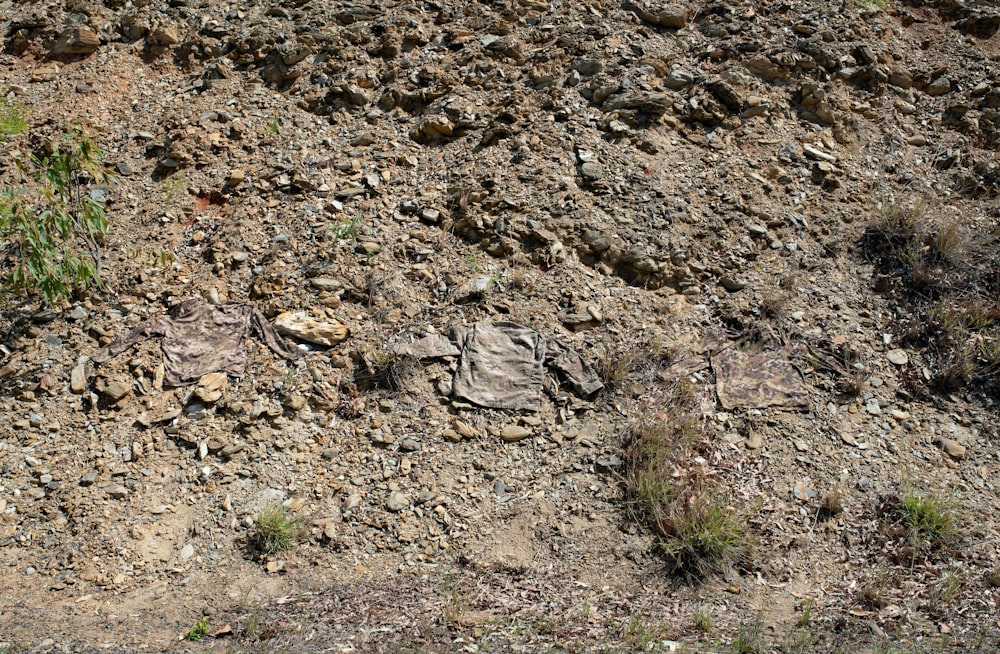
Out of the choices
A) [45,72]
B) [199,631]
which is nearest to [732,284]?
[199,631]

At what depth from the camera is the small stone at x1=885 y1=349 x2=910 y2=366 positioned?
14.5ft

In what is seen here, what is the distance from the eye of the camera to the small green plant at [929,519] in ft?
12.0

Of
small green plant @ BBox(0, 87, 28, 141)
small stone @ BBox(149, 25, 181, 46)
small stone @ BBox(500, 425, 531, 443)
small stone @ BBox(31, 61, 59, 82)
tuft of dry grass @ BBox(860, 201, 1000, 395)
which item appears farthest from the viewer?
small stone @ BBox(149, 25, 181, 46)

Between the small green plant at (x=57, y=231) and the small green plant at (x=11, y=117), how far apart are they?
0.55m

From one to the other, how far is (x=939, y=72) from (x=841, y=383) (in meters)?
3.06

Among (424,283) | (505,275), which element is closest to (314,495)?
(424,283)

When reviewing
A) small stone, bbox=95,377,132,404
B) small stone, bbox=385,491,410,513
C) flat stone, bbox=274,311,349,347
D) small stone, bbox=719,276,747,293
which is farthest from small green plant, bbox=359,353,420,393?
small stone, bbox=719,276,747,293

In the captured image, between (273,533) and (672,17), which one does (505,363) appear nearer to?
(273,533)

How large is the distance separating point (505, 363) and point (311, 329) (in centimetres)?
108

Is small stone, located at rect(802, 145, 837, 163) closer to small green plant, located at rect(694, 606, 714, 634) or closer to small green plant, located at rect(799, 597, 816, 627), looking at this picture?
small green plant, located at rect(799, 597, 816, 627)

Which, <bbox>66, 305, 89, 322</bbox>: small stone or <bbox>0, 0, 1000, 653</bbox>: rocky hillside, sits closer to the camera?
<bbox>0, 0, 1000, 653</bbox>: rocky hillside

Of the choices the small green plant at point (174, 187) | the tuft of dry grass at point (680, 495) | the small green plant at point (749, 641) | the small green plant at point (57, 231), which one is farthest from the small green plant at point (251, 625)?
the small green plant at point (174, 187)

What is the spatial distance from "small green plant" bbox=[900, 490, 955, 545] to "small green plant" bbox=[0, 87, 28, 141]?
569 centimetres

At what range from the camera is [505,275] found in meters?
4.50
